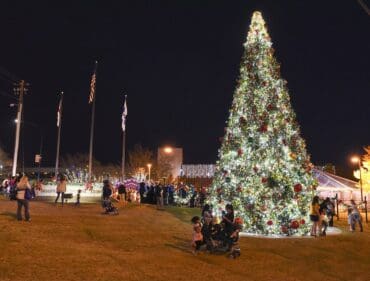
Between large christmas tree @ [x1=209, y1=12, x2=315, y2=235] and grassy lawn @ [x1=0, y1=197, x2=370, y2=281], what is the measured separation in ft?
4.49

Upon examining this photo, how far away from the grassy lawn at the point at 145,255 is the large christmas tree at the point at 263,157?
4.49 ft

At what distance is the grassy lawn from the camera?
916cm

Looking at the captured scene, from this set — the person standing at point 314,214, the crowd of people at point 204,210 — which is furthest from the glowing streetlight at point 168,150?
the person standing at point 314,214

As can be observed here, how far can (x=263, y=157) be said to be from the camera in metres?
16.2

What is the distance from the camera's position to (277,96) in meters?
16.7

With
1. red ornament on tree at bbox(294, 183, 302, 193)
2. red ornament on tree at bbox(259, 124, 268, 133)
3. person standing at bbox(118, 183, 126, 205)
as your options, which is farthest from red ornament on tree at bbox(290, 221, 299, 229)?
person standing at bbox(118, 183, 126, 205)

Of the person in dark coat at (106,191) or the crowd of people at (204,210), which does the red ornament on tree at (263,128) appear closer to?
the crowd of people at (204,210)

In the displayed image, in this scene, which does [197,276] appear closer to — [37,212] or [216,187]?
[216,187]

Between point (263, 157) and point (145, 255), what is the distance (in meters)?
7.01

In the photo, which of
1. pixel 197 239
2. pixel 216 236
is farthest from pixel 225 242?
pixel 197 239

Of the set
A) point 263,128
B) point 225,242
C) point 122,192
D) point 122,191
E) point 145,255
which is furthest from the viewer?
point 122,192

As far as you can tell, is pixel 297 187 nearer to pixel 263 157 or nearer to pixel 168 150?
pixel 263 157

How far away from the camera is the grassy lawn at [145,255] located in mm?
9164

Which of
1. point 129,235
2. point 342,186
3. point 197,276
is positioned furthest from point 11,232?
point 342,186
